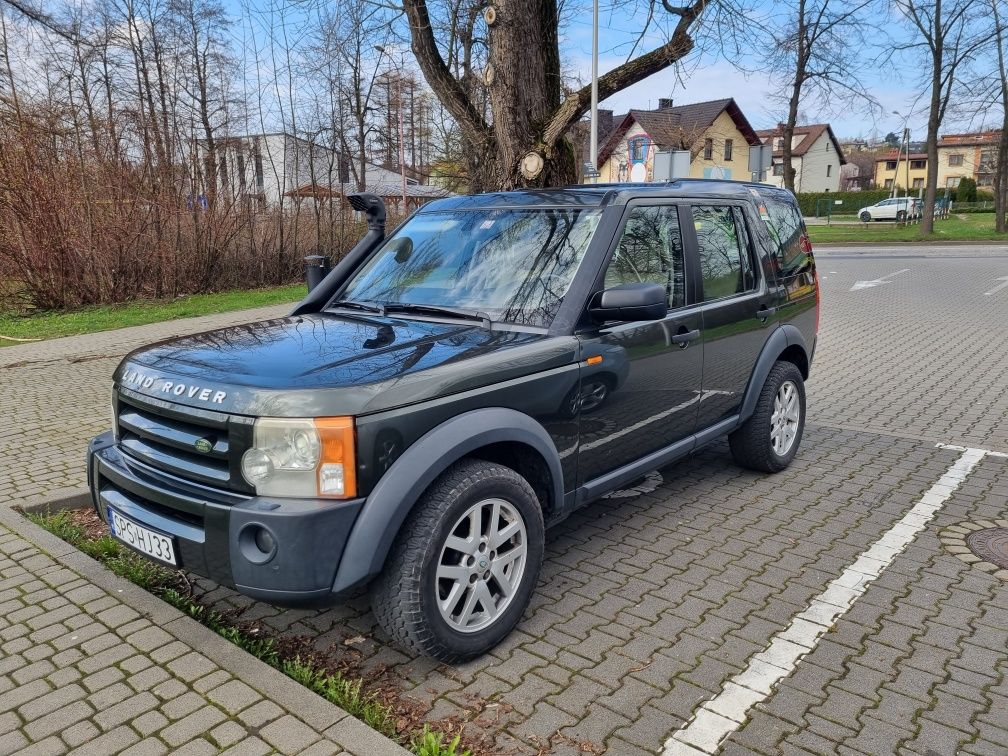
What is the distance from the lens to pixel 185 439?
2920 millimetres

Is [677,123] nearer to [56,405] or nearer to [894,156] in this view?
A: [56,405]

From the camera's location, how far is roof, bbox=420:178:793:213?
4020 millimetres

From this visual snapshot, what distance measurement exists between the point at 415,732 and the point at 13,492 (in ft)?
12.5

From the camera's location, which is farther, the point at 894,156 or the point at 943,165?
the point at 894,156

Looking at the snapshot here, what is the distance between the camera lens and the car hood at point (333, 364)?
2707 millimetres

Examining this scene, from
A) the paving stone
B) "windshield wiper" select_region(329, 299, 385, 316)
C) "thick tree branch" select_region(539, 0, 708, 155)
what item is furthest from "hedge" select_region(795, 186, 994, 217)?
the paving stone

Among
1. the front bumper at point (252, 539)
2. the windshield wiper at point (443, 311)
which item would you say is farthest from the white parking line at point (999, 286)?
the front bumper at point (252, 539)

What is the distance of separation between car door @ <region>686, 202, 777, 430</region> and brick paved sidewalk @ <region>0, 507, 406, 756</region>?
2.84m

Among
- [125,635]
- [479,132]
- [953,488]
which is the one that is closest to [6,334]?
[479,132]

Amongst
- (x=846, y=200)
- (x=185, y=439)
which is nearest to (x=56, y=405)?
(x=185, y=439)

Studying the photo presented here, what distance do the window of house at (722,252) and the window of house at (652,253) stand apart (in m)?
0.26

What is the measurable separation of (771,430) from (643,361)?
5.96 ft

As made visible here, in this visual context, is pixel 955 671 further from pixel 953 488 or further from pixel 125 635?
pixel 125 635

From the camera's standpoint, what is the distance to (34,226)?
14.4 metres
